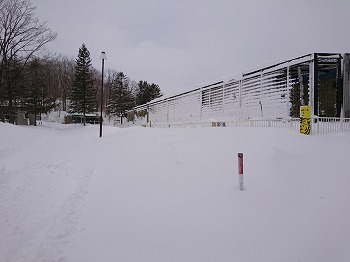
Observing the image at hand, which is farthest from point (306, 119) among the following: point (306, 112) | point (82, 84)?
point (82, 84)

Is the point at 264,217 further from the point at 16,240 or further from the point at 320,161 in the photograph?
the point at 16,240

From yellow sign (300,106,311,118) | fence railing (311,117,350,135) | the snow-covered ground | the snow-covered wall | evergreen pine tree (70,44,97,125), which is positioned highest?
evergreen pine tree (70,44,97,125)

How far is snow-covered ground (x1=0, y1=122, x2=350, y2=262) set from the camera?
339 centimetres

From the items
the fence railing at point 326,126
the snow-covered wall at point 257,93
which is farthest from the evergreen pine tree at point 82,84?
the fence railing at point 326,126

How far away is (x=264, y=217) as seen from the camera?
408 centimetres

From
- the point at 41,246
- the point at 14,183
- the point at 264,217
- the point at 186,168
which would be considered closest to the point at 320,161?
the point at 264,217

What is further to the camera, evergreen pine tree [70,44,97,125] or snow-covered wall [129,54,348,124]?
evergreen pine tree [70,44,97,125]

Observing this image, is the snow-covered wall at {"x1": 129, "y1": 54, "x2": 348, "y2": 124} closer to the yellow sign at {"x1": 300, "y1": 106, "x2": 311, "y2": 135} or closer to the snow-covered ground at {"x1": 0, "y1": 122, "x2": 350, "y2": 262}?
the yellow sign at {"x1": 300, "y1": 106, "x2": 311, "y2": 135}

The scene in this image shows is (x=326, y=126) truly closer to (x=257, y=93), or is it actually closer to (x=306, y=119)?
(x=306, y=119)

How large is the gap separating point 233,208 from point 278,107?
963 cm

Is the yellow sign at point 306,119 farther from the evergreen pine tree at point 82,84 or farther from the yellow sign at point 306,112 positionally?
Answer: the evergreen pine tree at point 82,84

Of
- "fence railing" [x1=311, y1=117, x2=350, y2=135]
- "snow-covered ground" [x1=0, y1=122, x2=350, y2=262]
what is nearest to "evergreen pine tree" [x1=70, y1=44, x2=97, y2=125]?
"snow-covered ground" [x1=0, y1=122, x2=350, y2=262]

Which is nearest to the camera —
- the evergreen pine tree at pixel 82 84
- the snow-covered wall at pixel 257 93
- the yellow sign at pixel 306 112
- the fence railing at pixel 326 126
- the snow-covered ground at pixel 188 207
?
the snow-covered ground at pixel 188 207

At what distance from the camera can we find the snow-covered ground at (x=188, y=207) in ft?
11.1
